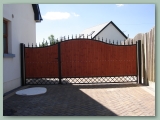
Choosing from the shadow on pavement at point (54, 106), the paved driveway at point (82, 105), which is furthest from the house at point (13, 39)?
the shadow on pavement at point (54, 106)

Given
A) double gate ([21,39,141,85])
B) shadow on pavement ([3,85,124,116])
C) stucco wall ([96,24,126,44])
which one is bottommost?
shadow on pavement ([3,85,124,116])

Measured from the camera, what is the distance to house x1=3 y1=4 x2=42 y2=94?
19.5 feet

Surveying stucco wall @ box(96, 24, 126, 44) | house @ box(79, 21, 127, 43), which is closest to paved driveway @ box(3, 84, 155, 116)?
house @ box(79, 21, 127, 43)

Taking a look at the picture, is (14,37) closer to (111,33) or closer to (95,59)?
(95,59)

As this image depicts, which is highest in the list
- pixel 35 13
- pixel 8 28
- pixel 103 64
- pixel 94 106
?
pixel 35 13

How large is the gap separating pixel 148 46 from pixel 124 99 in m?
2.81

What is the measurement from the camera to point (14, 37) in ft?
21.9

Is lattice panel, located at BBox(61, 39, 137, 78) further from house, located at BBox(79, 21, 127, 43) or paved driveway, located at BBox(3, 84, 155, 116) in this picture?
house, located at BBox(79, 21, 127, 43)

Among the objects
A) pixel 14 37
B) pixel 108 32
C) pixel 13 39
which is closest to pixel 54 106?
pixel 13 39

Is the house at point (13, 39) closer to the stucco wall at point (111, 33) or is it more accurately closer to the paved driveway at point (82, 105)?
the paved driveway at point (82, 105)

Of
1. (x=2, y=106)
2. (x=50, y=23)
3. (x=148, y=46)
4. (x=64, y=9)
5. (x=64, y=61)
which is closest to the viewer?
(x=2, y=106)

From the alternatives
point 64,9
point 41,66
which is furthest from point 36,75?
point 64,9

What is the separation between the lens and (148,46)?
6547 millimetres

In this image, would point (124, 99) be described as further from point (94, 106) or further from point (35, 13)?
point (35, 13)
